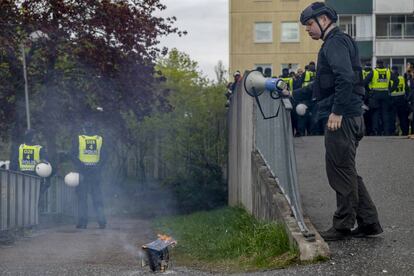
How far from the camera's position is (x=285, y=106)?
8.21 meters

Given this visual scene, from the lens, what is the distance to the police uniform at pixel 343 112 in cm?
773

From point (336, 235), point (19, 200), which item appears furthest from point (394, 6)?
point (336, 235)

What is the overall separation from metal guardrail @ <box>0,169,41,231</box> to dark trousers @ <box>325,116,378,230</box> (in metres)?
5.94

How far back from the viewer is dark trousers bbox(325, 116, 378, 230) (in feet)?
25.8

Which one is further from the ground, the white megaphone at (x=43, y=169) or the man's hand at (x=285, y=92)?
the man's hand at (x=285, y=92)

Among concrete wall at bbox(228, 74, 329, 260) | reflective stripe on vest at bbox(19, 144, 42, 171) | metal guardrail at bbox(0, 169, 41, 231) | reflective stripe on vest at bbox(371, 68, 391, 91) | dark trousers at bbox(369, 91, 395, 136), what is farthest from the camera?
dark trousers at bbox(369, 91, 395, 136)

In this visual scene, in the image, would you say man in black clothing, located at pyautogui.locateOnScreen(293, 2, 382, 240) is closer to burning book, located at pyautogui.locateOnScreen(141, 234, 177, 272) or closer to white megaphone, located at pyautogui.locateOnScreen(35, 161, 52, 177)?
burning book, located at pyautogui.locateOnScreen(141, 234, 177, 272)

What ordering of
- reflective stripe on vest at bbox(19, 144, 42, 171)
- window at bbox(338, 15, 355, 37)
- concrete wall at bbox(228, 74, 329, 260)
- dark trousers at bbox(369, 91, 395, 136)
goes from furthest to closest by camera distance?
window at bbox(338, 15, 355, 37)
dark trousers at bbox(369, 91, 395, 136)
reflective stripe on vest at bbox(19, 144, 42, 171)
concrete wall at bbox(228, 74, 329, 260)

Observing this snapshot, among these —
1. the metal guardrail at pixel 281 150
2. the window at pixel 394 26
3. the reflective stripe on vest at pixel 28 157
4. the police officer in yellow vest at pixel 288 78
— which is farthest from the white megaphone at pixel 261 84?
the window at pixel 394 26

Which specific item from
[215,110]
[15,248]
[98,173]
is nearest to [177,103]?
[215,110]

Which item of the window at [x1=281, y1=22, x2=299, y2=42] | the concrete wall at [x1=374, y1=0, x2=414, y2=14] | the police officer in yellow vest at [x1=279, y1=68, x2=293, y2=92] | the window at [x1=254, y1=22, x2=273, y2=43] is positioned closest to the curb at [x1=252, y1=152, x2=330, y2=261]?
the police officer in yellow vest at [x1=279, y1=68, x2=293, y2=92]

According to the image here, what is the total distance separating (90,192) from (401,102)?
944 centimetres

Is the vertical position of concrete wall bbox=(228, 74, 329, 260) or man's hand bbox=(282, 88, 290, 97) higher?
man's hand bbox=(282, 88, 290, 97)

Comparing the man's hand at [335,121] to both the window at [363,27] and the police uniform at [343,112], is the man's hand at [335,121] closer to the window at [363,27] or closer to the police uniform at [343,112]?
the police uniform at [343,112]
